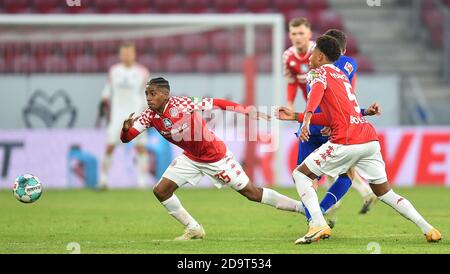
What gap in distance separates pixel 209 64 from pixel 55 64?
2813 millimetres

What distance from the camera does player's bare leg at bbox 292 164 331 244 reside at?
9133 mm

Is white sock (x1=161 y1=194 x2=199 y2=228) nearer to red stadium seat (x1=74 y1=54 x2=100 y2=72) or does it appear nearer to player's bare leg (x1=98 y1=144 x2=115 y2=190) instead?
player's bare leg (x1=98 y1=144 x2=115 y2=190)

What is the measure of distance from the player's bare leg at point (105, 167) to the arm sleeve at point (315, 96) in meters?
8.21

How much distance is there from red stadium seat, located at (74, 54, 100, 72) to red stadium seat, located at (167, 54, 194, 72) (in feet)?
4.47

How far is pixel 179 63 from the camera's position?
19.1 meters

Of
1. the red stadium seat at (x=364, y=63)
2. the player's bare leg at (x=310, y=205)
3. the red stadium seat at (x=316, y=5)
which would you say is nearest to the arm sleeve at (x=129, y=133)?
the player's bare leg at (x=310, y=205)

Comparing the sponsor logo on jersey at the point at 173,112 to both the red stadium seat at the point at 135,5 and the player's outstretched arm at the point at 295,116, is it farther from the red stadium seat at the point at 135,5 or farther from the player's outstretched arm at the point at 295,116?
the red stadium seat at the point at 135,5

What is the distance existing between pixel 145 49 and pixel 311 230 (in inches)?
420

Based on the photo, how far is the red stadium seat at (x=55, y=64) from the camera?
18250mm

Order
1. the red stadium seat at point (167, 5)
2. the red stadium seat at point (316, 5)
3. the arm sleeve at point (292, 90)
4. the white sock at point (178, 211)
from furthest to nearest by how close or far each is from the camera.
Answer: the red stadium seat at point (316, 5), the red stadium seat at point (167, 5), the arm sleeve at point (292, 90), the white sock at point (178, 211)

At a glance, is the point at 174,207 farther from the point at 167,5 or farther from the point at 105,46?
the point at 167,5

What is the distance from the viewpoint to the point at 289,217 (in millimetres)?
12422

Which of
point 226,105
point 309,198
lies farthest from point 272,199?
point 226,105
